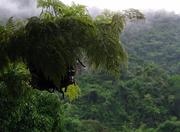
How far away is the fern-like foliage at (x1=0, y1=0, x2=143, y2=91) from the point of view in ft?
7.59

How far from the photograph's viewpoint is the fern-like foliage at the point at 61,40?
2.31 meters

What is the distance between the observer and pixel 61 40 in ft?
7.52

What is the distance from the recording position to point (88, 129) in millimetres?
27797

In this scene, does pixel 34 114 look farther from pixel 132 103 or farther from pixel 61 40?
pixel 132 103

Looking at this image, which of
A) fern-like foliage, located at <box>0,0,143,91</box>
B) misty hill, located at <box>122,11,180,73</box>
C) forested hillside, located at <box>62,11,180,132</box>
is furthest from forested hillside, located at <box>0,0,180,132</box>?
misty hill, located at <box>122,11,180,73</box>

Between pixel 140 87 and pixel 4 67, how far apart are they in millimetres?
32823

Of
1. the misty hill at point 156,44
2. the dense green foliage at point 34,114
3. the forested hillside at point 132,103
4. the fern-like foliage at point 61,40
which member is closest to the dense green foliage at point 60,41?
the fern-like foliage at point 61,40

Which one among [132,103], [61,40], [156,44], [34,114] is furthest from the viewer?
[156,44]

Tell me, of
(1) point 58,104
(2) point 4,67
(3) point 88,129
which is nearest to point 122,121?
(3) point 88,129

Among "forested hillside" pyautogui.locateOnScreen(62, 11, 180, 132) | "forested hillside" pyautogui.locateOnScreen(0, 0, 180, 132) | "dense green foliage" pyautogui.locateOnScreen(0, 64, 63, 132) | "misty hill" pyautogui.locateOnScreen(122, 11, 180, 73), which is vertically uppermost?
"forested hillside" pyautogui.locateOnScreen(0, 0, 180, 132)

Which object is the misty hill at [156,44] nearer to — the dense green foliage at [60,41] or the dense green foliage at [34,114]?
the dense green foliage at [34,114]

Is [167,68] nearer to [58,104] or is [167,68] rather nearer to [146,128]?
[146,128]

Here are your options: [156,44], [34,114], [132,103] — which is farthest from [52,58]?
[156,44]

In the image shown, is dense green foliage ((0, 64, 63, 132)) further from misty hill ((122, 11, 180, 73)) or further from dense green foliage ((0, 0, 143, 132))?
misty hill ((122, 11, 180, 73))
